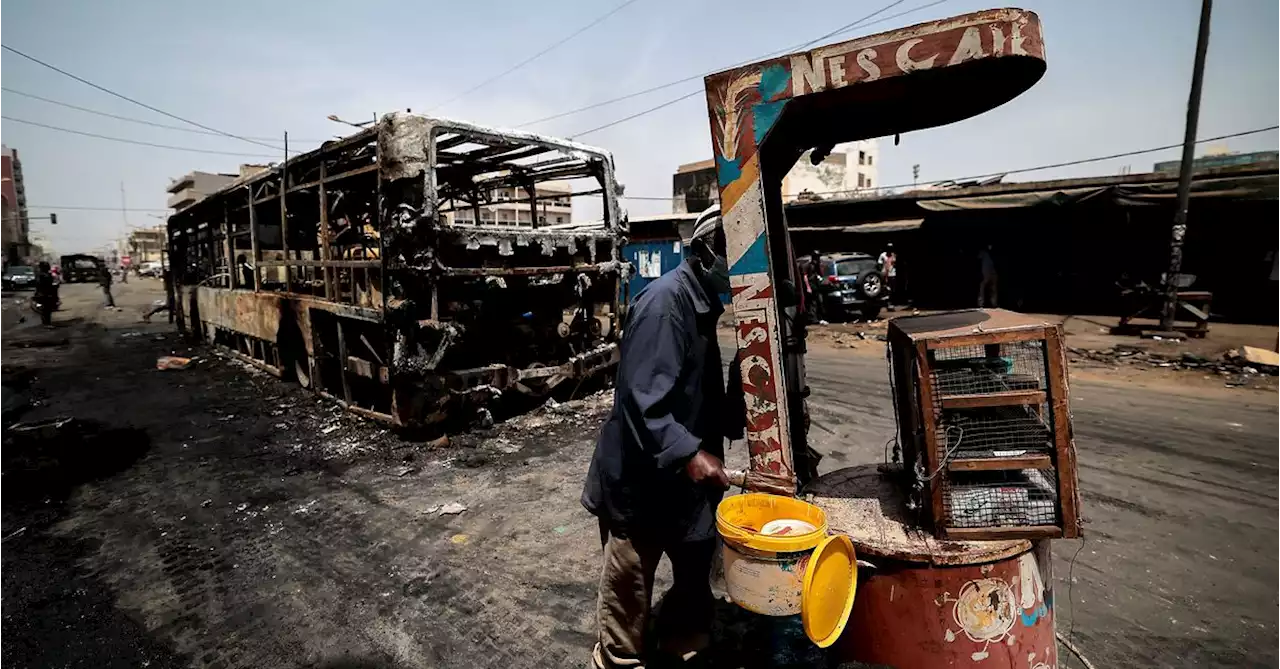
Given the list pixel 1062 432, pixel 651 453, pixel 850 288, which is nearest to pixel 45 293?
pixel 850 288

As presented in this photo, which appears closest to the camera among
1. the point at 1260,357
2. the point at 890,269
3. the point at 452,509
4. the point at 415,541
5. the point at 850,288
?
the point at 415,541

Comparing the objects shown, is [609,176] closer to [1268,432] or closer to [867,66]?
[867,66]

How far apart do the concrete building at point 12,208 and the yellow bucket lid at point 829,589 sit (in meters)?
64.0

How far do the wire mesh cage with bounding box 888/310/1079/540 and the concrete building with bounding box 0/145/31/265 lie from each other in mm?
64152

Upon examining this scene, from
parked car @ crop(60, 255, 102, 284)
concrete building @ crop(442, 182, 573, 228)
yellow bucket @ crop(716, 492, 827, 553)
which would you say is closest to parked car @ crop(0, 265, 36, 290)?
parked car @ crop(60, 255, 102, 284)

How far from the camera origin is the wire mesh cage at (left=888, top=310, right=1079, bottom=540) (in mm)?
1826

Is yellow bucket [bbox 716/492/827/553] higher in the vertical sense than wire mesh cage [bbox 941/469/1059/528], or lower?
lower

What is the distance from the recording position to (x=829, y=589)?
1.80 m

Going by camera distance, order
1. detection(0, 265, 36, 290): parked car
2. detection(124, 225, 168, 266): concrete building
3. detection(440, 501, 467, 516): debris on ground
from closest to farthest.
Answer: detection(440, 501, 467, 516): debris on ground
detection(0, 265, 36, 290): parked car
detection(124, 225, 168, 266): concrete building

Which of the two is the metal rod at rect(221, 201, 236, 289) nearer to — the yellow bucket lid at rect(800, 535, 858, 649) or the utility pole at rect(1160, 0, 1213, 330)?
the yellow bucket lid at rect(800, 535, 858, 649)

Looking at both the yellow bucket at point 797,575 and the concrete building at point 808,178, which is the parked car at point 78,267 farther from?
the yellow bucket at point 797,575

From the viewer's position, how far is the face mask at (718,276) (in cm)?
225

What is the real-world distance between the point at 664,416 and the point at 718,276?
0.58 metres

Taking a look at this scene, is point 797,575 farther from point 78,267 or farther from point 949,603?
point 78,267
